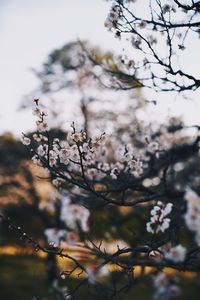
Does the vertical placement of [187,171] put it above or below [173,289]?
above

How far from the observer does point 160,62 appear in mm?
3551

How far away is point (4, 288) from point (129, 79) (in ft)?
43.7

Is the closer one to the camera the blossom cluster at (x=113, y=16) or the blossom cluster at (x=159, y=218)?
the blossom cluster at (x=159, y=218)

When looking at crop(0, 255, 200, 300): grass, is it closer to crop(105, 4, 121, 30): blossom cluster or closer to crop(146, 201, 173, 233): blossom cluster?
crop(146, 201, 173, 233): blossom cluster

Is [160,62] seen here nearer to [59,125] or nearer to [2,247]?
[59,125]

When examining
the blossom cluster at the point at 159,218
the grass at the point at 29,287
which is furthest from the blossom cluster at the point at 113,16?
the grass at the point at 29,287

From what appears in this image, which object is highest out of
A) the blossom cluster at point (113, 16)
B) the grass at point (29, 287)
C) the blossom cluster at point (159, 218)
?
the grass at point (29, 287)

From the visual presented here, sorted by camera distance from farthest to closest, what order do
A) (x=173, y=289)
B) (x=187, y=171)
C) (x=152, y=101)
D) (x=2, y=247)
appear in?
(x=2, y=247) < (x=187, y=171) < (x=173, y=289) < (x=152, y=101)

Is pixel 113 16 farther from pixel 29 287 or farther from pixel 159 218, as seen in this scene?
pixel 29 287

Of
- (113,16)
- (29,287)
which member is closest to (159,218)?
(113,16)

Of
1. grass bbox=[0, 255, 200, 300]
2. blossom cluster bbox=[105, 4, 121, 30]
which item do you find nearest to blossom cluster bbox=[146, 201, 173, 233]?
blossom cluster bbox=[105, 4, 121, 30]

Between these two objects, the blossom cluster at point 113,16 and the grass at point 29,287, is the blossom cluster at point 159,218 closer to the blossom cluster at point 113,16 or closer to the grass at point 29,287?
the blossom cluster at point 113,16

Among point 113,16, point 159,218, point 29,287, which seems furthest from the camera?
point 29,287

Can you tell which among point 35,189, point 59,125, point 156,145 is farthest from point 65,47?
point 156,145
